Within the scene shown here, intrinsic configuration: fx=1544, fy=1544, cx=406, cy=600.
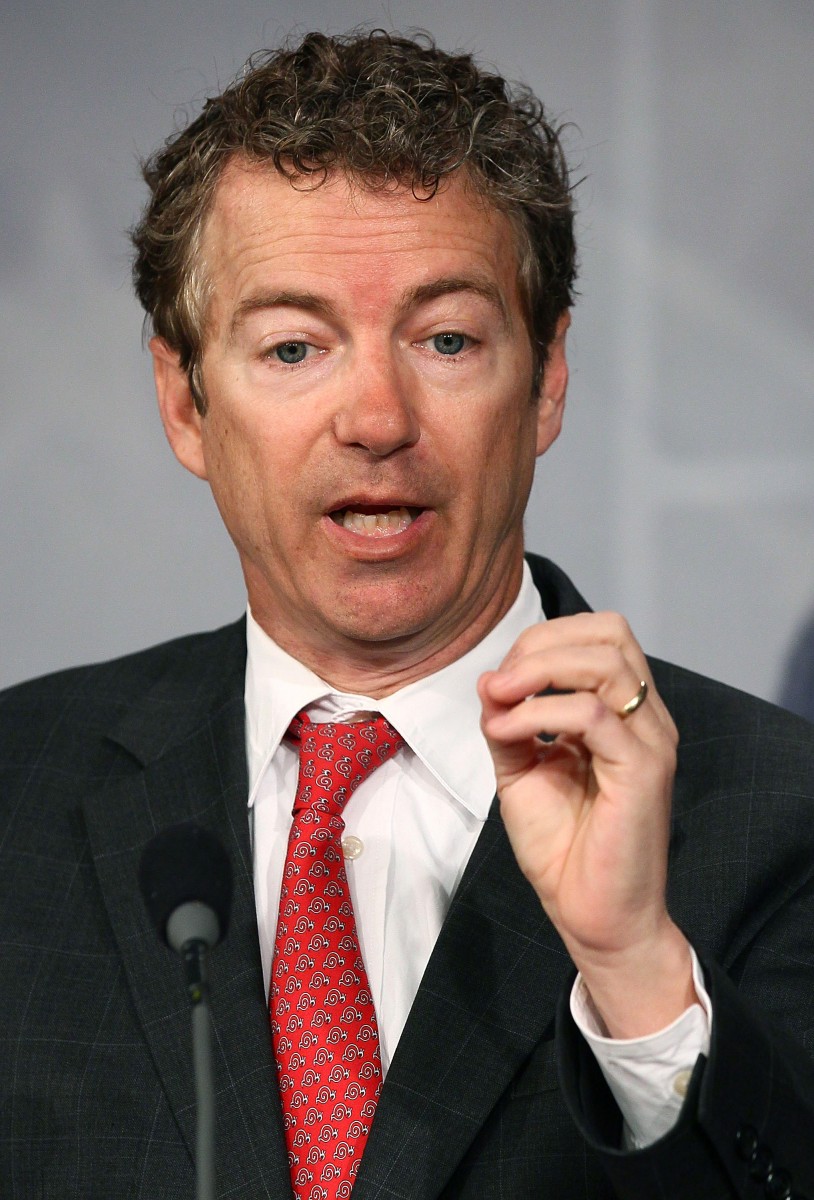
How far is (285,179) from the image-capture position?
1.86m

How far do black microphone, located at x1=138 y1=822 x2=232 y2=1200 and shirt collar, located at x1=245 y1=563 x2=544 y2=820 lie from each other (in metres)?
0.64

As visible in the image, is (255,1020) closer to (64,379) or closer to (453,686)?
(453,686)

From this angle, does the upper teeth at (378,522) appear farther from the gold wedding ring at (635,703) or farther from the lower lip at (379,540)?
the gold wedding ring at (635,703)

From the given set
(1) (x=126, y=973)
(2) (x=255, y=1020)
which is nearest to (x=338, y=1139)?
(2) (x=255, y=1020)

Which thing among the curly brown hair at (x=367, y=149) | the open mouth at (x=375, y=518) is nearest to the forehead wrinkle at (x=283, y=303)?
the curly brown hair at (x=367, y=149)

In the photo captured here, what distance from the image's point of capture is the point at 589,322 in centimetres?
256

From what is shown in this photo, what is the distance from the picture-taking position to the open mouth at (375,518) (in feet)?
5.90

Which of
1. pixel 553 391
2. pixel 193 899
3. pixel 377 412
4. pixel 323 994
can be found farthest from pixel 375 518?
pixel 193 899

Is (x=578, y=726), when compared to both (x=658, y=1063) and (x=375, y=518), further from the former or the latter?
(x=375, y=518)

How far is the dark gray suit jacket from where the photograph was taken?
1.58m

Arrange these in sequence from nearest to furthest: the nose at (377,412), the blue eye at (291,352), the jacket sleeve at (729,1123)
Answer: the jacket sleeve at (729,1123), the nose at (377,412), the blue eye at (291,352)

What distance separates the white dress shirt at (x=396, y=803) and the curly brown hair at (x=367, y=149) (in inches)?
15.7

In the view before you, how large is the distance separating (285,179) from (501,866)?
85 cm

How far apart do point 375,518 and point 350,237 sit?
0.33 metres
